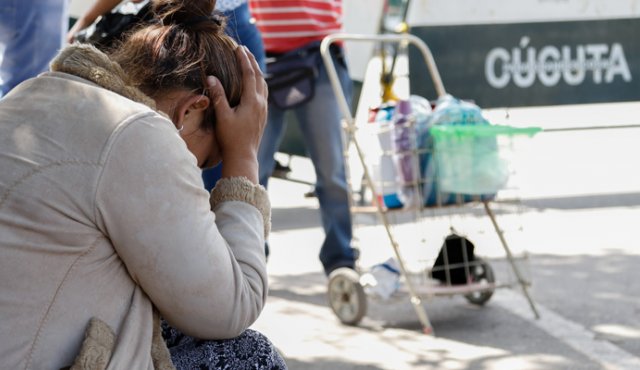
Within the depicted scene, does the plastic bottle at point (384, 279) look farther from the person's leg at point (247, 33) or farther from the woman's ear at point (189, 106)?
the woman's ear at point (189, 106)

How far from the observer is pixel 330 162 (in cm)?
535

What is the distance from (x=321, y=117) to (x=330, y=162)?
0.23 metres

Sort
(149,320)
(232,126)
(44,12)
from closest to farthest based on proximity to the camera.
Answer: (149,320) < (232,126) < (44,12)

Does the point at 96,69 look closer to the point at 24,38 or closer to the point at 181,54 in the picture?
the point at 181,54

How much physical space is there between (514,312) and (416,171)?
973mm

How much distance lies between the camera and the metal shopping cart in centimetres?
461

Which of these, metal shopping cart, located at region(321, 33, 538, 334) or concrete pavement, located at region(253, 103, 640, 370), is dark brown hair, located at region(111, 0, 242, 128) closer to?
concrete pavement, located at region(253, 103, 640, 370)

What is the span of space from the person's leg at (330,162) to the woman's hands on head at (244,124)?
2.93m

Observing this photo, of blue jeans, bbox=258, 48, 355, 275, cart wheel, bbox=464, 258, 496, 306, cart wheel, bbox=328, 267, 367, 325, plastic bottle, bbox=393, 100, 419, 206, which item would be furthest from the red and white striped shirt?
cart wheel, bbox=464, 258, 496, 306

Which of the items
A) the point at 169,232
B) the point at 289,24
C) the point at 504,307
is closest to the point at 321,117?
the point at 289,24

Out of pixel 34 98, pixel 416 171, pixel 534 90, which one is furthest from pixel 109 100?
pixel 534 90

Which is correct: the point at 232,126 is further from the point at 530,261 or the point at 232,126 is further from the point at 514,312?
the point at 530,261

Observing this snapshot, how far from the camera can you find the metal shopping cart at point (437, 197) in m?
4.61

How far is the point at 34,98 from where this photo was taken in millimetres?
1952
